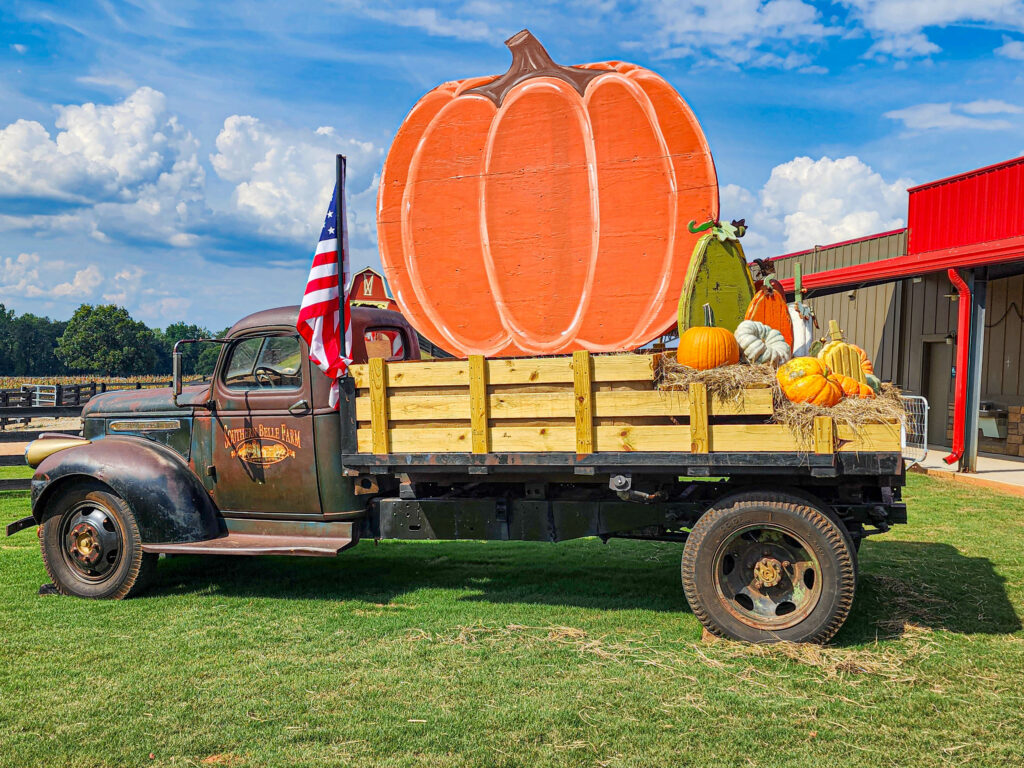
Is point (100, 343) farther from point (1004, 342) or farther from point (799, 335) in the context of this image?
point (799, 335)

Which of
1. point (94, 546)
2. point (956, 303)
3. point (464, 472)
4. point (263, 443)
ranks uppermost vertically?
point (956, 303)

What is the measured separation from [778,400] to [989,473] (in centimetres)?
907

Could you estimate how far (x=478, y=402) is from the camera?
4.74 meters

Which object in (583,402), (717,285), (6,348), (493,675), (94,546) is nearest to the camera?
(493,675)

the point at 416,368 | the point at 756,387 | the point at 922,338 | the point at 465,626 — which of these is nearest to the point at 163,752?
the point at 465,626

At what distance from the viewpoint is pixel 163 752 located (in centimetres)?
331

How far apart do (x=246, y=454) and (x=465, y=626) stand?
206 centimetres

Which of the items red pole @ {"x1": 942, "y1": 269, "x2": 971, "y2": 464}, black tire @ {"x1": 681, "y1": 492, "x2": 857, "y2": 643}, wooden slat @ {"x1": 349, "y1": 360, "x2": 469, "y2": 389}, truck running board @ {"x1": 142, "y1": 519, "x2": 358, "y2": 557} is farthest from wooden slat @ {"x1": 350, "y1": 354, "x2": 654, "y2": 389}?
red pole @ {"x1": 942, "y1": 269, "x2": 971, "y2": 464}

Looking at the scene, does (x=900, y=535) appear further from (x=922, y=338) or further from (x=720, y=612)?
(x=922, y=338)

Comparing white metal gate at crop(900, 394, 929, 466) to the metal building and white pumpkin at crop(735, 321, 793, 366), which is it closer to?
white pumpkin at crop(735, 321, 793, 366)

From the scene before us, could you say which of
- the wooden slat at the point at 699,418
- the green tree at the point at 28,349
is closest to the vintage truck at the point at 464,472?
the wooden slat at the point at 699,418

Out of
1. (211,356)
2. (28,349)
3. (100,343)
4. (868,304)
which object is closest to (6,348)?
(28,349)

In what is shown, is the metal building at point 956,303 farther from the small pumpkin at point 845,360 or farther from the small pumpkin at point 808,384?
the small pumpkin at point 808,384

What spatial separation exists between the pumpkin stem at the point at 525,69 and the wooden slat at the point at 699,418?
Result: 2584 millimetres
